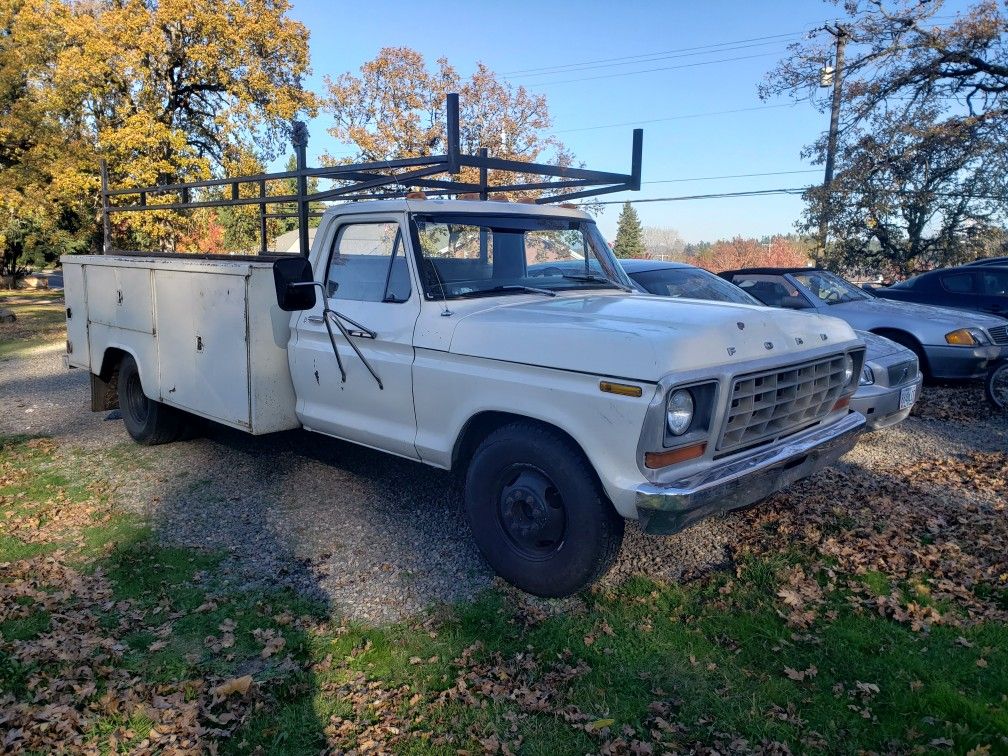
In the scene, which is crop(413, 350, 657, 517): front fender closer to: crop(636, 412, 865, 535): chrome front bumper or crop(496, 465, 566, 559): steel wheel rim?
crop(636, 412, 865, 535): chrome front bumper

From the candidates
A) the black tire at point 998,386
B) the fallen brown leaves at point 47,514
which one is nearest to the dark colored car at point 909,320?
the black tire at point 998,386

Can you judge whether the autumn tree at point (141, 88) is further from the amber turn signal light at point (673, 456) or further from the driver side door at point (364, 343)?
the amber turn signal light at point (673, 456)

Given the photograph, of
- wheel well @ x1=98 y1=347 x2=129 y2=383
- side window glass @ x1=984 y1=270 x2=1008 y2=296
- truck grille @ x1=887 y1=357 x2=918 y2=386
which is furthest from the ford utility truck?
side window glass @ x1=984 y1=270 x2=1008 y2=296

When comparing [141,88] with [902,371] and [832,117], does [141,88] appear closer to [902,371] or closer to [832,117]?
[832,117]

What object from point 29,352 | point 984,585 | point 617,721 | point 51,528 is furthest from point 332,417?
point 29,352

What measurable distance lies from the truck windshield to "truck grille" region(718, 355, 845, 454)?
1583 mm

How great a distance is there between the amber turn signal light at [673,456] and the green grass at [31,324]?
540 inches

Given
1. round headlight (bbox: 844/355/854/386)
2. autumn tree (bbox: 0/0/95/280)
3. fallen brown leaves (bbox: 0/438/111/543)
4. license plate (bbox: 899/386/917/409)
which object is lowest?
fallen brown leaves (bbox: 0/438/111/543)

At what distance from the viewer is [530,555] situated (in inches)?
161

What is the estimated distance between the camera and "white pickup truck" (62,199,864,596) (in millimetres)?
→ 3555

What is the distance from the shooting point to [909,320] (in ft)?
29.5

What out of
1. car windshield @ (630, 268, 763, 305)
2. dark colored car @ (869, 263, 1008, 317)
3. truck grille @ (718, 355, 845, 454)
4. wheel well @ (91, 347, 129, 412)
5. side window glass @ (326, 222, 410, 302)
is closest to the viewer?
truck grille @ (718, 355, 845, 454)

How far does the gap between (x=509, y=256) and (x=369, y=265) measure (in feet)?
2.98

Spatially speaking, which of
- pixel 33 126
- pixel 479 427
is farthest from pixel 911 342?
pixel 33 126
